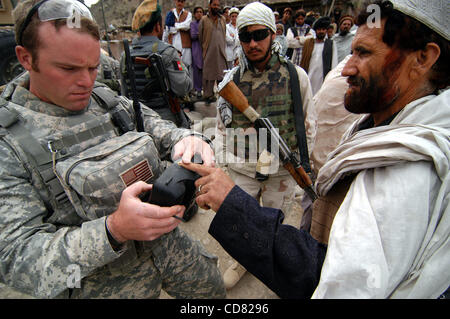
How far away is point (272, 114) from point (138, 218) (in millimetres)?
1942

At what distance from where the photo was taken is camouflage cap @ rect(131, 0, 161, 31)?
2900mm

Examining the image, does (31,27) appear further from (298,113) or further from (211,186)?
(298,113)

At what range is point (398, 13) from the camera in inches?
38.2

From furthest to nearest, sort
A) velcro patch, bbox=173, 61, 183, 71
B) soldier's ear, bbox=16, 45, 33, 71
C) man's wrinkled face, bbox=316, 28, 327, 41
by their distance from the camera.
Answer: man's wrinkled face, bbox=316, 28, 327, 41 → velcro patch, bbox=173, 61, 183, 71 → soldier's ear, bbox=16, 45, 33, 71

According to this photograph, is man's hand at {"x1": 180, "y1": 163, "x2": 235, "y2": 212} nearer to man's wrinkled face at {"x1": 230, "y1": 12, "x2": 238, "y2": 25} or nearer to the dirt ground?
the dirt ground

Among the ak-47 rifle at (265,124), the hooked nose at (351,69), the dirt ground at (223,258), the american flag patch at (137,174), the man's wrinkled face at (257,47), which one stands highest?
the hooked nose at (351,69)

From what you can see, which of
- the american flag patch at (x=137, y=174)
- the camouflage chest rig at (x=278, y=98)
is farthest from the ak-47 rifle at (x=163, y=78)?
the american flag patch at (x=137, y=174)

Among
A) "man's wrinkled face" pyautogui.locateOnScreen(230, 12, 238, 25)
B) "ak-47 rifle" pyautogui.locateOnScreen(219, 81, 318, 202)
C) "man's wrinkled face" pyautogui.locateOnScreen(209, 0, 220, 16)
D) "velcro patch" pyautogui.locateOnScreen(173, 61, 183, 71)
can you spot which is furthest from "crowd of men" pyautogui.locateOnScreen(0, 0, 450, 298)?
"man's wrinkled face" pyautogui.locateOnScreen(230, 12, 238, 25)

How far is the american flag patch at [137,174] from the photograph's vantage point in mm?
1116

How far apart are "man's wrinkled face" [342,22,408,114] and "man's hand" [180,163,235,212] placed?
2.72ft

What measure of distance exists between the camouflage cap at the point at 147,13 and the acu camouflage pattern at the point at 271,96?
61.3 inches

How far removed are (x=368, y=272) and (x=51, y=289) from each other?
3.97 ft

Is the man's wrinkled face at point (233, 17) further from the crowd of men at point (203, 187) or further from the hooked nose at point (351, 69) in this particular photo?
the hooked nose at point (351, 69)

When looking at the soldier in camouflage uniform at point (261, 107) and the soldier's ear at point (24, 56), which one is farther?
the soldier in camouflage uniform at point (261, 107)
